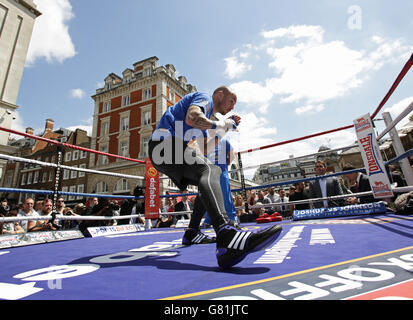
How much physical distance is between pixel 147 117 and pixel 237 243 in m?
20.0

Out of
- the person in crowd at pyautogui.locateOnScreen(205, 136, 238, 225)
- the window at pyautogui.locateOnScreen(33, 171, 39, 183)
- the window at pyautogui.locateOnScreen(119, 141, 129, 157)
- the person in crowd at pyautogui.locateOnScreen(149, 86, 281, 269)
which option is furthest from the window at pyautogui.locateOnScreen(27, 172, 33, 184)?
the person in crowd at pyautogui.locateOnScreen(149, 86, 281, 269)

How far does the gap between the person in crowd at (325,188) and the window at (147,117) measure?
693 inches

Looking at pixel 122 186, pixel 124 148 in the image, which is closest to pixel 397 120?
pixel 122 186

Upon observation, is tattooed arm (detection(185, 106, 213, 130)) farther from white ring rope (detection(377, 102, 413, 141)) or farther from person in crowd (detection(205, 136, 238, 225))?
white ring rope (detection(377, 102, 413, 141))

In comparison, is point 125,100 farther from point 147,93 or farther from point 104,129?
point 104,129

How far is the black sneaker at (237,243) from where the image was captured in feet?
3.42

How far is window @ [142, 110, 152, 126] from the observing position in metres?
19.7

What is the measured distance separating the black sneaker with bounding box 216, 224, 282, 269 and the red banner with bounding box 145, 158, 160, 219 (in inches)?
107

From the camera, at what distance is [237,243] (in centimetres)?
109

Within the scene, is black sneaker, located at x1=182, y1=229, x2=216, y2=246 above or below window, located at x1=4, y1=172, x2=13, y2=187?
below

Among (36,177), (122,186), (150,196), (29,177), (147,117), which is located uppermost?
(147,117)

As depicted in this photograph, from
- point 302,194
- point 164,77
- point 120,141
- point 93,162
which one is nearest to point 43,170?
point 93,162

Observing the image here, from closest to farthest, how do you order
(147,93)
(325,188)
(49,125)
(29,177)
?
1. (325,188)
2. (147,93)
3. (29,177)
4. (49,125)
